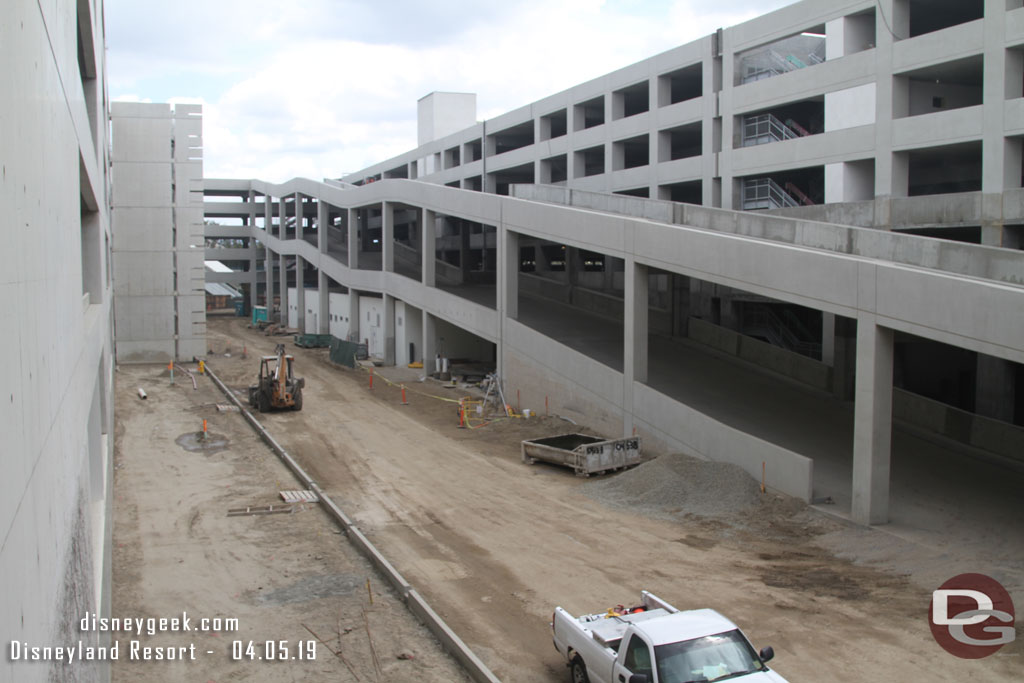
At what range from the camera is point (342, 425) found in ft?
105

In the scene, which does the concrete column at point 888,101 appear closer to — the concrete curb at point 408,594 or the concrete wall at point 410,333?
the concrete curb at point 408,594

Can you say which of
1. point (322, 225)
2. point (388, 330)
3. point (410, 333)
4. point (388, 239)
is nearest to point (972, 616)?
point (410, 333)

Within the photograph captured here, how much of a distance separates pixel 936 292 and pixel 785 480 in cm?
620

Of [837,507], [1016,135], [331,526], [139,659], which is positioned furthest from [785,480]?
[139,659]

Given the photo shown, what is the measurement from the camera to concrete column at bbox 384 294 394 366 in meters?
49.4

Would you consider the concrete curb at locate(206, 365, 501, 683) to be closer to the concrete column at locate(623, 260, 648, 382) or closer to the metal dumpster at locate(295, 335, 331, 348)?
the concrete column at locate(623, 260, 648, 382)

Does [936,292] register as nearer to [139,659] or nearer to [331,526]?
[331,526]

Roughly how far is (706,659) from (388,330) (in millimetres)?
41177

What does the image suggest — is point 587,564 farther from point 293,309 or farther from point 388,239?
point 293,309

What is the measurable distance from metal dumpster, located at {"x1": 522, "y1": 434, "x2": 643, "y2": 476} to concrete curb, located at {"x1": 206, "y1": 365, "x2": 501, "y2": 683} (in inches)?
270

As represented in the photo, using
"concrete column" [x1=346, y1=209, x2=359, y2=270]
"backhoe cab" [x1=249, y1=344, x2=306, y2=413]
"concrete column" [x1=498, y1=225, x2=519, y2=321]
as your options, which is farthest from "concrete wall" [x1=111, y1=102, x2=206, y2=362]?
"concrete column" [x1=498, y1=225, x2=519, y2=321]

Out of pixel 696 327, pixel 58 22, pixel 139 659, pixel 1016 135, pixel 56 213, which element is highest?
pixel 1016 135

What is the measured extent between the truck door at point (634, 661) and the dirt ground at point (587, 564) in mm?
1900

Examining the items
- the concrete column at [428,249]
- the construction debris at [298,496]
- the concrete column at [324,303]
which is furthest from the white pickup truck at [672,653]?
the concrete column at [324,303]
